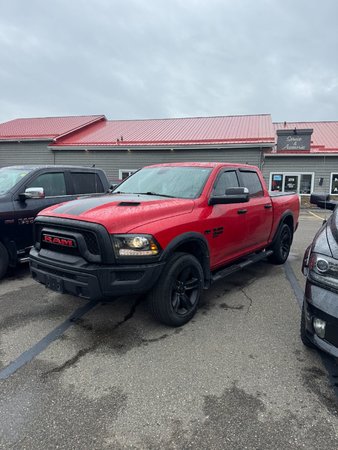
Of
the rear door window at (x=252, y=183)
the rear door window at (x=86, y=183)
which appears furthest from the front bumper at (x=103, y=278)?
the rear door window at (x=86, y=183)

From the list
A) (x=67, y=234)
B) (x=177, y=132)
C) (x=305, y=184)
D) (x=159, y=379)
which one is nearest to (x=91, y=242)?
(x=67, y=234)

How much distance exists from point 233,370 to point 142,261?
1282 millimetres

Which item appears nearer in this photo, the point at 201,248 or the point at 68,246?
the point at 68,246

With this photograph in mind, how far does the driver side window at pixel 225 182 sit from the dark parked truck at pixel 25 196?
8.91 feet

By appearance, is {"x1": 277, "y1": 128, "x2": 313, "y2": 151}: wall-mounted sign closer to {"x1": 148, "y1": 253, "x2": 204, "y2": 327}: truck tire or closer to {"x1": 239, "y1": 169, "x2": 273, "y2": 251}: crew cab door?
{"x1": 239, "y1": 169, "x2": 273, "y2": 251}: crew cab door

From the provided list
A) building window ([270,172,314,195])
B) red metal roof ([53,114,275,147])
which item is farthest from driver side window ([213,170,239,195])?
building window ([270,172,314,195])

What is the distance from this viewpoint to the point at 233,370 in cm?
274

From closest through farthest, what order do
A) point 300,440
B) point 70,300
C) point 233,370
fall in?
point 300,440, point 233,370, point 70,300

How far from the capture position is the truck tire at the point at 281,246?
19.1 feet

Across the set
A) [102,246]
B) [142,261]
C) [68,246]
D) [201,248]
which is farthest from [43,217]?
[201,248]

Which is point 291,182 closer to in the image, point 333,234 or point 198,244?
point 198,244

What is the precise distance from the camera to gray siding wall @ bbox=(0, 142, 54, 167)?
2019cm

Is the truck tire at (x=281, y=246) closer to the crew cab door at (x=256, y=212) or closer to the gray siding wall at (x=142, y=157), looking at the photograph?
the crew cab door at (x=256, y=212)

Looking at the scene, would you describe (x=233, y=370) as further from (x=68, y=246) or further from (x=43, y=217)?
(x=43, y=217)
